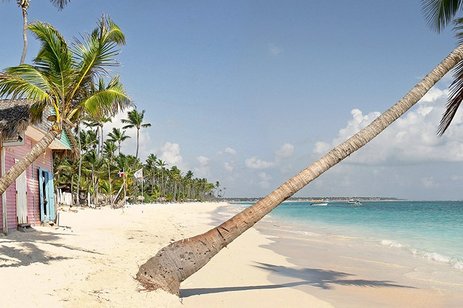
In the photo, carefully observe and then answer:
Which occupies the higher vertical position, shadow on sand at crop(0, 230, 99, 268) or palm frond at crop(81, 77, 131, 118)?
palm frond at crop(81, 77, 131, 118)

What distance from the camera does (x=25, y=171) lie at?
50.0 feet

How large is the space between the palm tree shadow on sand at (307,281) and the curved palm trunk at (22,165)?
3.37 m

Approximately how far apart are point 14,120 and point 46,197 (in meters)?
6.69

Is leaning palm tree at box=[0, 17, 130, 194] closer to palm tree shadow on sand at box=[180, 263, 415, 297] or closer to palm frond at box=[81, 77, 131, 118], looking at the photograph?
palm frond at box=[81, 77, 131, 118]

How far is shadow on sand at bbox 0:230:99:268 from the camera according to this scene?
8.80m

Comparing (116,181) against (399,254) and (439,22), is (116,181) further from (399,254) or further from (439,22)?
(439,22)

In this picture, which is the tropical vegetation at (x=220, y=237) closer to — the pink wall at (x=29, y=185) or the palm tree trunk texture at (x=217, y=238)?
the palm tree trunk texture at (x=217, y=238)

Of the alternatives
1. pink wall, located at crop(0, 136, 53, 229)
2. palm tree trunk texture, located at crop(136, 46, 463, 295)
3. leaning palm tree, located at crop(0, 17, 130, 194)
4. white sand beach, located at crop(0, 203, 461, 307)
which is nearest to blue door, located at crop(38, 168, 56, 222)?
pink wall, located at crop(0, 136, 53, 229)

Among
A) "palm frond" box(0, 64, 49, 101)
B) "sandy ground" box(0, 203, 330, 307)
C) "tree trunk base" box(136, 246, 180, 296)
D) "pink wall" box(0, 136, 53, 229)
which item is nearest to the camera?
"sandy ground" box(0, 203, 330, 307)

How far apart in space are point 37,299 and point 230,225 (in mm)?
2948

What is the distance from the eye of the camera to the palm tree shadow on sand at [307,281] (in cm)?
843

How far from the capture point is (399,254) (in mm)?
16469

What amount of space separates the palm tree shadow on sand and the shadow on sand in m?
3.21

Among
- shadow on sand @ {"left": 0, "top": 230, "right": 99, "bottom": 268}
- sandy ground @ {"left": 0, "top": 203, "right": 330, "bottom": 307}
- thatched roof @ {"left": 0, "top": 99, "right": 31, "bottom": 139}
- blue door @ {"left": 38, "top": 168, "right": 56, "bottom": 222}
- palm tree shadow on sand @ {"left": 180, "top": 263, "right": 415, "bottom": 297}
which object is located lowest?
palm tree shadow on sand @ {"left": 180, "top": 263, "right": 415, "bottom": 297}
